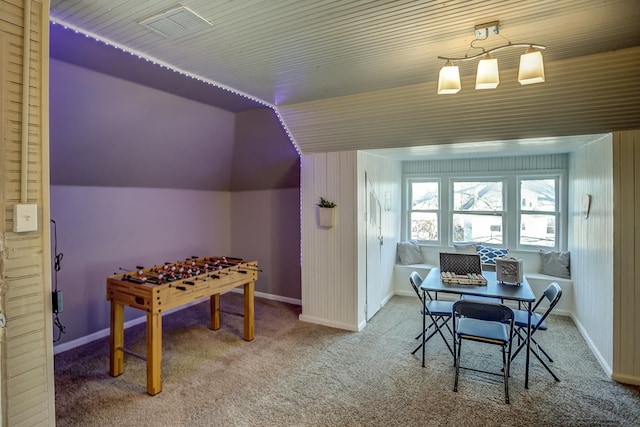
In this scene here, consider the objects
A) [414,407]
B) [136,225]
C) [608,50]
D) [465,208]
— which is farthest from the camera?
[465,208]

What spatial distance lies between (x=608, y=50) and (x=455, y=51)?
3.30 ft

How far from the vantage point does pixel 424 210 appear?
215 inches

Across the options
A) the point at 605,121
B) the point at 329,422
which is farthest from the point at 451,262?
the point at 329,422

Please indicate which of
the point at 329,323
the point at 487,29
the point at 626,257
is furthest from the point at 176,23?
the point at 626,257

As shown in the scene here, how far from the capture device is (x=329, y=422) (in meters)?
2.25

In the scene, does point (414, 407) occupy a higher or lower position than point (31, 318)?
lower

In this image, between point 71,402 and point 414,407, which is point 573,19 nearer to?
point 414,407

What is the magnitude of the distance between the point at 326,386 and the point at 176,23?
277 cm

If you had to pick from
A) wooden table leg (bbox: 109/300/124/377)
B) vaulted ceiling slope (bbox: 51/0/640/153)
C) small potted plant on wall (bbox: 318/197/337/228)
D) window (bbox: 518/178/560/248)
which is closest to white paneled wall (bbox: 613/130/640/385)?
vaulted ceiling slope (bbox: 51/0/640/153)

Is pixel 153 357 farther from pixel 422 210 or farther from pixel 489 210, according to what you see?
pixel 489 210

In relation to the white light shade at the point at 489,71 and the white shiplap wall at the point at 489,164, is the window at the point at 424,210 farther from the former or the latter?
the white light shade at the point at 489,71

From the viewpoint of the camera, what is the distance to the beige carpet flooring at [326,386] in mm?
2303

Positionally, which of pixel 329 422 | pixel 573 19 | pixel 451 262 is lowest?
pixel 329 422

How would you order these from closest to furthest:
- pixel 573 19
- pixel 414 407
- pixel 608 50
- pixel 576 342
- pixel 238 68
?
1. pixel 573 19
2. pixel 608 50
3. pixel 414 407
4. pixel 238 68
5. pixel 576 342
